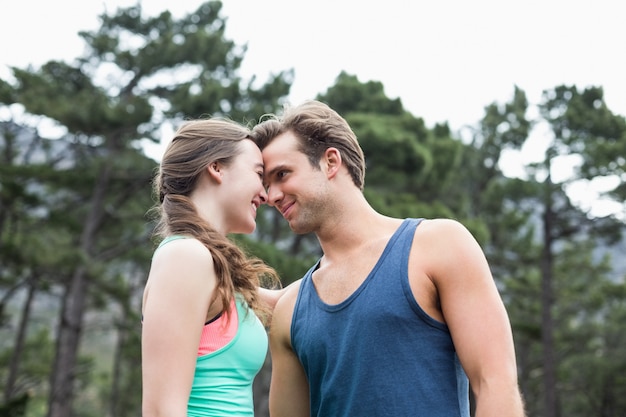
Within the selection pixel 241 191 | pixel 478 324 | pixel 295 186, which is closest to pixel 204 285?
pixel 241 191

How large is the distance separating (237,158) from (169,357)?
0.83 m

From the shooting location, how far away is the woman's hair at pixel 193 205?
2438mm

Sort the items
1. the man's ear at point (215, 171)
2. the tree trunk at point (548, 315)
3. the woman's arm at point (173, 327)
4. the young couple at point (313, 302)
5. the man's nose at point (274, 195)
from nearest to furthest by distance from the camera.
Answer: the woman's arm at point (173, 327)
the young couple at point (313, 302)
the man's ear at point (215, 171)
the man's nose at point (274, 195)
the tree trunk at point (548, 315)

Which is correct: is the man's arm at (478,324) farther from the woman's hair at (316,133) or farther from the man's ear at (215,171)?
the man's ear at (215,171)

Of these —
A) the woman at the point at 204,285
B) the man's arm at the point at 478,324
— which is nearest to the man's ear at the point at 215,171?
the woman at the point at 204,285

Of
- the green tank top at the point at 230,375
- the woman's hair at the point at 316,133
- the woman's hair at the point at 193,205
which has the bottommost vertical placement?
the green tank top at the point at 230,375

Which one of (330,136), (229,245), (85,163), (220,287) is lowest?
(220,287)

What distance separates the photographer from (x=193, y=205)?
2.60 metres

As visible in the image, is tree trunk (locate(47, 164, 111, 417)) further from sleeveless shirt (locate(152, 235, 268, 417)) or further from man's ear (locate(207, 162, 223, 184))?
sleeveless shirt (locate(152, 235, 268, 417))

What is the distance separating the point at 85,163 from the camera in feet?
57.4

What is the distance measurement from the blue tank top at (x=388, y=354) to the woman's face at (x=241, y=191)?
453 millimetres

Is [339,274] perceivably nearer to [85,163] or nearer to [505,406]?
[505,406]

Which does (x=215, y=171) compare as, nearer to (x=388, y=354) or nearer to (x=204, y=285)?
(x=204, y=285)

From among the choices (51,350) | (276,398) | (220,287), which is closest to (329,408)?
(276,398)
